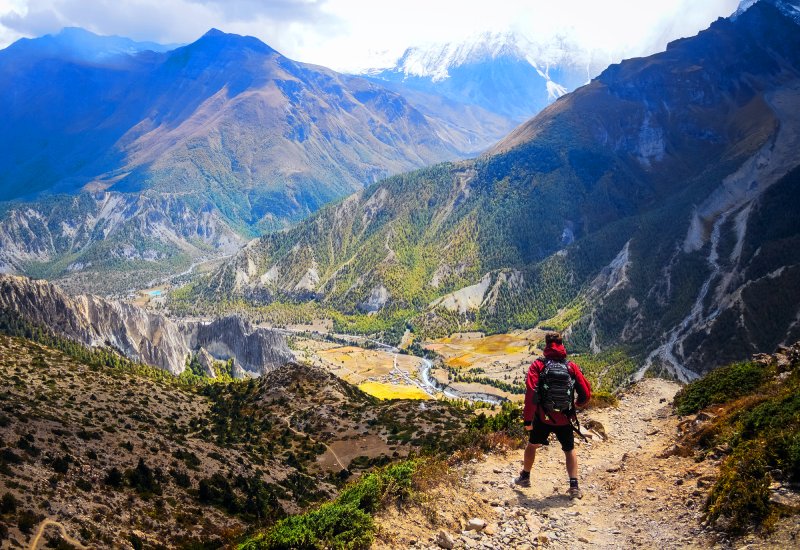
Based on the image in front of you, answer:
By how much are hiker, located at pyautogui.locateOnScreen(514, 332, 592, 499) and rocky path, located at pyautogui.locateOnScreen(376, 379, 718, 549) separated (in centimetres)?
164

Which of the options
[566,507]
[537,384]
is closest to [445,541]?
[566,507]

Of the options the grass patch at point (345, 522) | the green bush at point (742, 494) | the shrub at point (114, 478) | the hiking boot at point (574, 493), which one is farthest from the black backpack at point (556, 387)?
the shrub at point (114, 478)

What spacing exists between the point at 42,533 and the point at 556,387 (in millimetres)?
36069

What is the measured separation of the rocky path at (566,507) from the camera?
60.4ft

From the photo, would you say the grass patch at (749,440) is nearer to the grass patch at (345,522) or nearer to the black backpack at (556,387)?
the black backpack at (556,387)

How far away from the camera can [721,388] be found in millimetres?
36594

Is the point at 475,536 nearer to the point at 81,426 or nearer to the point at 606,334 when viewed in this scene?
the point at 81,426

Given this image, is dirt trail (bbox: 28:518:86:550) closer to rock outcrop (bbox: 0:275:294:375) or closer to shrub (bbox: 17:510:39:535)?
shrub (bbox: 17:510:39:535)

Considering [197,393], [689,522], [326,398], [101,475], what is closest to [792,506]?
[689,522]

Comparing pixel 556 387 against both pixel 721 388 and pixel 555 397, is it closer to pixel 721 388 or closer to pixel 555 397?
pixel 555 397

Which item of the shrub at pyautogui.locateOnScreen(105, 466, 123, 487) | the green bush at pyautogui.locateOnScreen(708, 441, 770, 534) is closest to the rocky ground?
the green bush at pyautogui.locateOnScreen(708, 441, 770, 534)

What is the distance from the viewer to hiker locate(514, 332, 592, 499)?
20672 millimetres

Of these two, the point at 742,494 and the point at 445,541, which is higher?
the point at 742,494

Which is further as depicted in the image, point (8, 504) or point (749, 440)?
point (8, 504)
